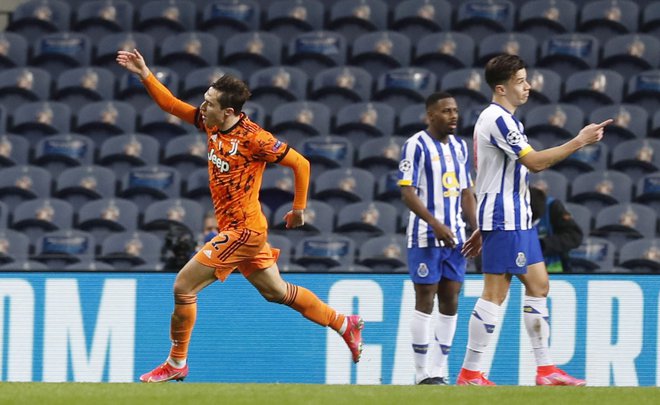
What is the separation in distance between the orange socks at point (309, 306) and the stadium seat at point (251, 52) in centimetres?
630

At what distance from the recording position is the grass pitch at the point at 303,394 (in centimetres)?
557

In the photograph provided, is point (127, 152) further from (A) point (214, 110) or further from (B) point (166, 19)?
(A) point (214, 110)

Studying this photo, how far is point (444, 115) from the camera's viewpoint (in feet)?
23.9

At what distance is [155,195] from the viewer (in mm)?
11375

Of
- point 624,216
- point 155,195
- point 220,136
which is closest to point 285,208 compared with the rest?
point 155,195

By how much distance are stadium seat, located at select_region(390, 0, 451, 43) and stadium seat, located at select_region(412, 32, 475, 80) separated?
0.40 m

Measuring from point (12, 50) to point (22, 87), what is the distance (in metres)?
0.74

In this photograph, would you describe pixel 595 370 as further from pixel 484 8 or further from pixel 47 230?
pixel 484 8

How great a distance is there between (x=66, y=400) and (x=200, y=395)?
1.94ft

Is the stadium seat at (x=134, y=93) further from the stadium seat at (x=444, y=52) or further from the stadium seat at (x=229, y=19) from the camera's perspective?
the stadium seat at (x=444, y=52)

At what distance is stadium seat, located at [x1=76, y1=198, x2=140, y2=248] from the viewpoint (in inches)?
425

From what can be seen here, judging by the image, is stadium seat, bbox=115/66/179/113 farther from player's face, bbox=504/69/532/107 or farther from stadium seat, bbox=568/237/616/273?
player's face, bbox=504/69/532/107

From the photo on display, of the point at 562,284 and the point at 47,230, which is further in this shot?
the point at 47,230

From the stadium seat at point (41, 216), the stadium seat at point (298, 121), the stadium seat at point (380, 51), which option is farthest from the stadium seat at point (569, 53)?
the stadium seat at point (41, 216)
